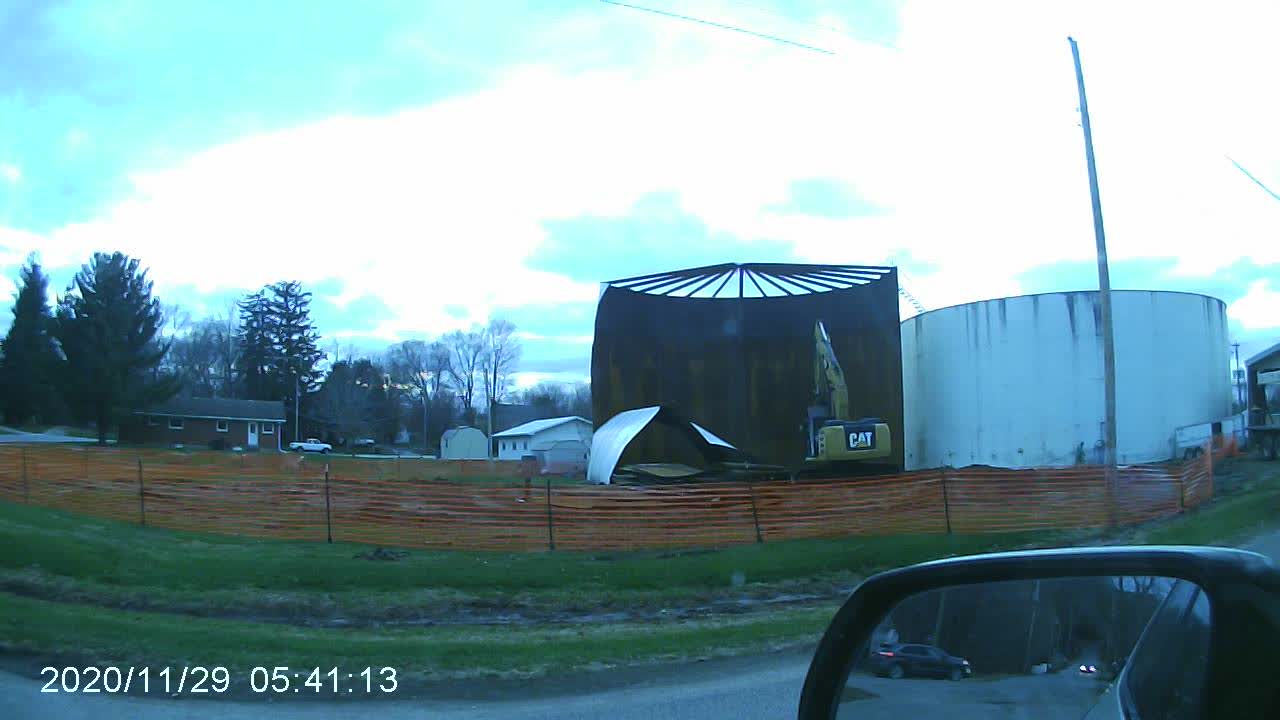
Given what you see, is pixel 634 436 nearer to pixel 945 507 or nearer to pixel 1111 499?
pixel 945 507

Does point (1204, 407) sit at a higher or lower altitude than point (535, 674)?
higher

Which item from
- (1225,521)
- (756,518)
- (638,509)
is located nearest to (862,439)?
(756,518)

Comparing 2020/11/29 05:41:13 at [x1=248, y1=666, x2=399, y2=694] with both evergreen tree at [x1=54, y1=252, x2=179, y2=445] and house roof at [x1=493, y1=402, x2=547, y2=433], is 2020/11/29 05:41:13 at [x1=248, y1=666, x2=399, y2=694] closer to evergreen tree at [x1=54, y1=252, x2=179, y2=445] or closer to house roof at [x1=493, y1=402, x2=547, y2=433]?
evergreen tree at [x1=54, y1=252, x2=179, y2=445]

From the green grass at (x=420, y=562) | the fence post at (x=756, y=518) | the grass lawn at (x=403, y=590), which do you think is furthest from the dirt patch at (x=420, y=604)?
the fence post at (x=756, y=518)

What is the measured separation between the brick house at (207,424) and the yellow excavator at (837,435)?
47355mm

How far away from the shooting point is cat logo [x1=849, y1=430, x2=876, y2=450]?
1028 inches

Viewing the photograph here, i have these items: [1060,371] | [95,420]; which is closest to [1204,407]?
[1060,371]

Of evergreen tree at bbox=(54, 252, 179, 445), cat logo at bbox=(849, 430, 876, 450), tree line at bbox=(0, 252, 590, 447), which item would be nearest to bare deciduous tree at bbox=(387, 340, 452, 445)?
tree line at bbox=(0, 252, 590, 447)

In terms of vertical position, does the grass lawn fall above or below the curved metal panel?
below

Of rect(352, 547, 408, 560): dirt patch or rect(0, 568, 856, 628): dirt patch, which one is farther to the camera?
rect(352, 547, 408, 560): dirt patch

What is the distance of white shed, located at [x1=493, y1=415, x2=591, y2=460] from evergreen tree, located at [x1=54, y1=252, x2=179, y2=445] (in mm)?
24945

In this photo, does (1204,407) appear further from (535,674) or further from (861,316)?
(535,674)

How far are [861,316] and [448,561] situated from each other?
26247 mm

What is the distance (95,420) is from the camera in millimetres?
59281
